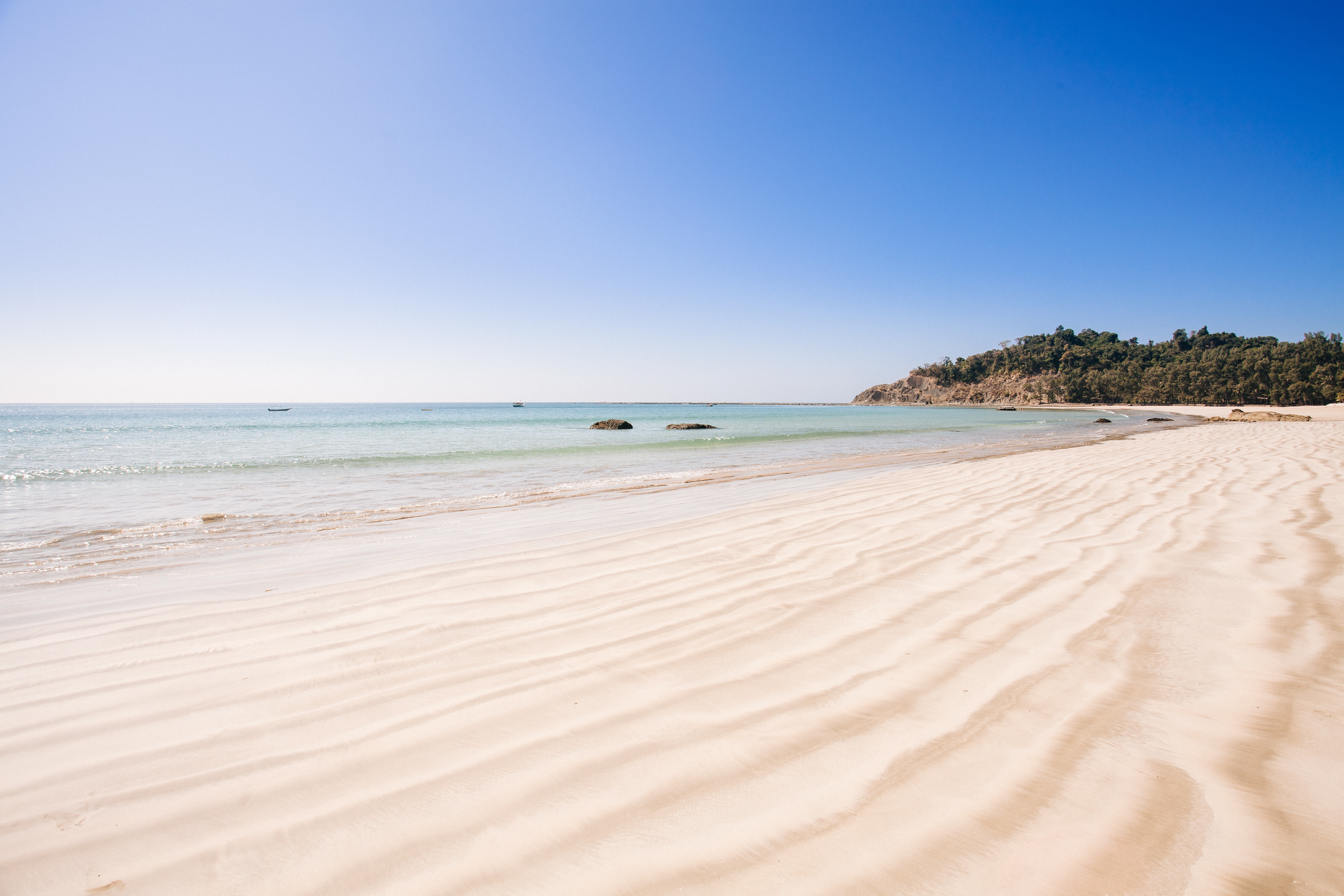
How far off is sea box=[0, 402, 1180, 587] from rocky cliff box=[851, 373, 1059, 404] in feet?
264

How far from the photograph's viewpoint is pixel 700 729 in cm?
199

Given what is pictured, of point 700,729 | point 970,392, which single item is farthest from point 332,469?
point 970,392

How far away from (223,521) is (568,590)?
19.8 ft

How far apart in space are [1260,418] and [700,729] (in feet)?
130

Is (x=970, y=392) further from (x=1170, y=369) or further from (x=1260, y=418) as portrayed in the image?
(x=1260, y=418)

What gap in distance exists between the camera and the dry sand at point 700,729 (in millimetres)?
1393

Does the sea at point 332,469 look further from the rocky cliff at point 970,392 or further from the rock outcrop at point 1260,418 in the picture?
the rocky cliff at point 970,392

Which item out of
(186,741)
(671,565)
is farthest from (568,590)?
(186,741)

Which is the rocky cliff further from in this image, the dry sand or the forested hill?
the dry sand

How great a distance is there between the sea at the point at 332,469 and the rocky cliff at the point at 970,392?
80412 millimetres

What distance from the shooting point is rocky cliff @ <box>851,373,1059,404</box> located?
10712cm

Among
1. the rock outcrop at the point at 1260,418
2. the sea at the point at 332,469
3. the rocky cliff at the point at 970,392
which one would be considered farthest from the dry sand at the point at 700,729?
the rocky cliff at the point at 970,392

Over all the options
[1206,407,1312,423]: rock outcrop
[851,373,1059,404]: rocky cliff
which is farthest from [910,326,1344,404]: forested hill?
[1206,407,1312,423]: rock outcrop

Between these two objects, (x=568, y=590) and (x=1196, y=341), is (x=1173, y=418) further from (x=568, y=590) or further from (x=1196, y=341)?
(x=1196, y=341)
